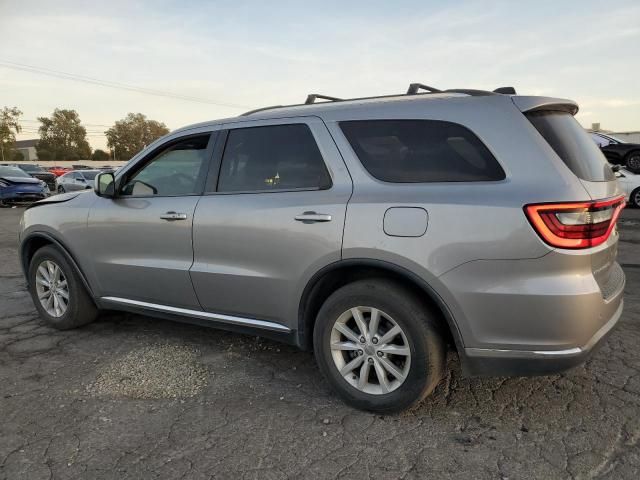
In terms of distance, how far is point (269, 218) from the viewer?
3.18 m

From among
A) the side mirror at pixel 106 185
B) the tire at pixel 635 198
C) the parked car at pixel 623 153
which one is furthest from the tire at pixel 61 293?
the parked car at pixel 623 153

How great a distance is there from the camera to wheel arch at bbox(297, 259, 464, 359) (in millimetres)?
2674

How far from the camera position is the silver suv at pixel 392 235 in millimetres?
2477

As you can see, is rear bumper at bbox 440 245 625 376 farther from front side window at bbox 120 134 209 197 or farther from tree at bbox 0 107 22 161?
tree at bbox 0 107 22 161

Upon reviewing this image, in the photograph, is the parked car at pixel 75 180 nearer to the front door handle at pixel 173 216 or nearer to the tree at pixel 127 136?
the front door handle at pixel 173 216

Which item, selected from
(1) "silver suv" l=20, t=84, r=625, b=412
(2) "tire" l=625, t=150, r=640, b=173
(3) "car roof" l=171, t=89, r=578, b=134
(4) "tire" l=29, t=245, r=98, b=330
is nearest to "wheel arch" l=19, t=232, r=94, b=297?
(4) "tire" l=29, t=245, r=98, b=330

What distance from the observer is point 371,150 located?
299 cm

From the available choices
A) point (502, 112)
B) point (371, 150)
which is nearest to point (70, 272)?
point (371, 150)

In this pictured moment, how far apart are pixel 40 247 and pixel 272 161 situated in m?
2.71

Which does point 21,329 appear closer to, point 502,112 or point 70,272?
point 70,272

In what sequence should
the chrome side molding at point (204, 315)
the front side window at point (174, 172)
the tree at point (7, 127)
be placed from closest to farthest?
the chrome side molding at point (204, 315) < the front side window at point (174, 172) < the tree at point (7, 127)

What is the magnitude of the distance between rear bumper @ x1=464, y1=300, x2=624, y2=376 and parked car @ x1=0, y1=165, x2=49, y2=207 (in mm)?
17730

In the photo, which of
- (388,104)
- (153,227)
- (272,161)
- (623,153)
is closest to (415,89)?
(388,104)

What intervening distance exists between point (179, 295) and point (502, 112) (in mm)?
2468
